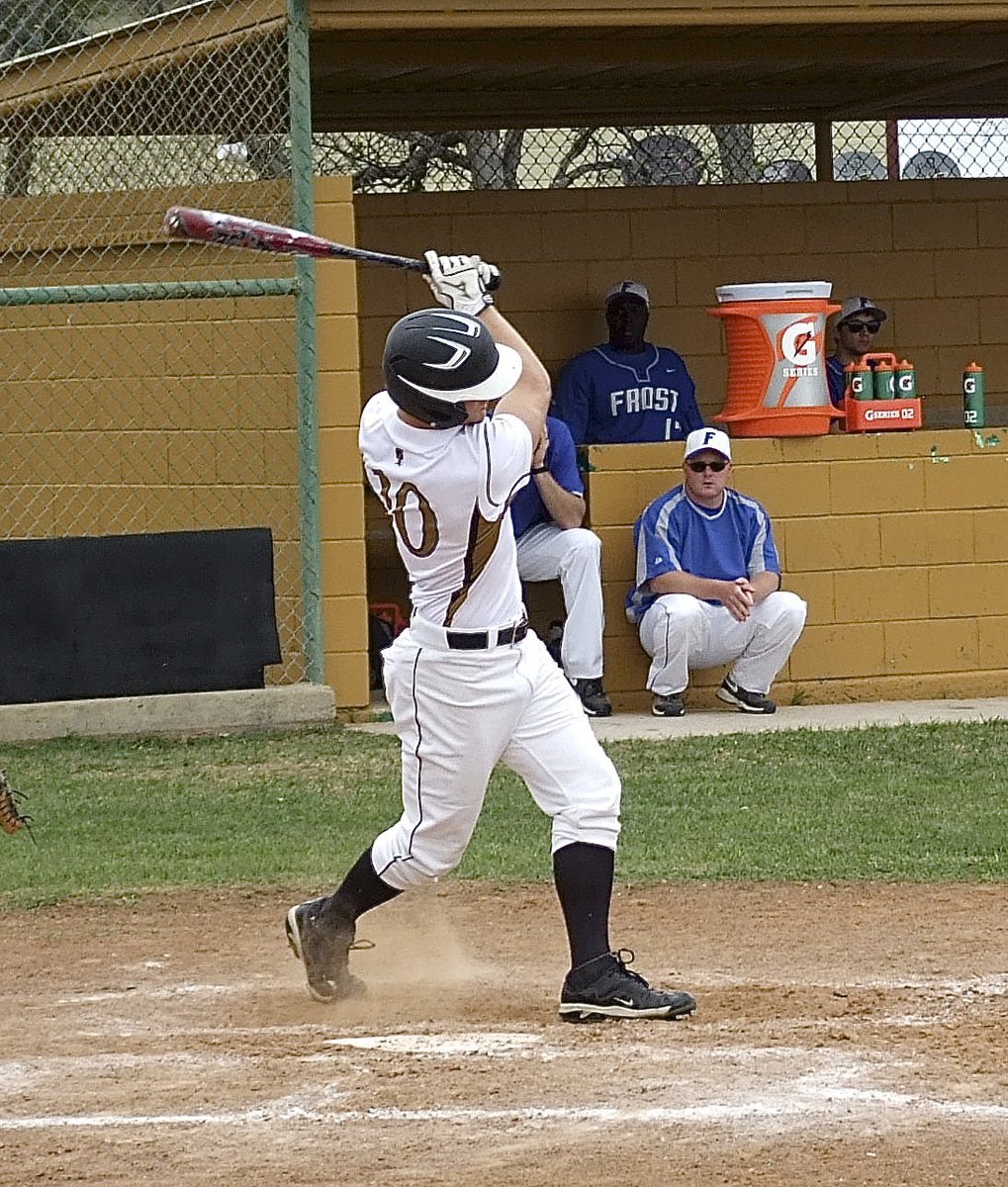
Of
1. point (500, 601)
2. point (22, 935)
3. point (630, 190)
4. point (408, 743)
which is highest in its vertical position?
point (630, 190)

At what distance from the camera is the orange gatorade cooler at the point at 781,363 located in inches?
399

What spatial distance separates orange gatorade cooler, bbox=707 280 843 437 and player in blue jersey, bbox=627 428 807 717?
0.51m

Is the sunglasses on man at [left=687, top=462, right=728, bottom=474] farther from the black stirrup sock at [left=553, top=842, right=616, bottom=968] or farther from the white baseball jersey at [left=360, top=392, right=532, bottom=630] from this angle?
the black stirrup sock at [left=553, top=842, right=616, bottom=968]

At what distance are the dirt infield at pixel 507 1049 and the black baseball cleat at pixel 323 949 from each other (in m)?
0.06

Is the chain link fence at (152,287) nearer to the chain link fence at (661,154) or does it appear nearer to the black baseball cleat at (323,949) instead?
the chain link fence at (661,154)

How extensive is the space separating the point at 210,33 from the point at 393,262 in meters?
4.96

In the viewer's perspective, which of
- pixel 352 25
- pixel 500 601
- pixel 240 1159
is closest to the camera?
pixel 240 1159

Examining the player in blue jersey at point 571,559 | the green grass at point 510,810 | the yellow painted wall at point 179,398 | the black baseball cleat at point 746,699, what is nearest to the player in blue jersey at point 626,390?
the player in blue jersey at point 571,559

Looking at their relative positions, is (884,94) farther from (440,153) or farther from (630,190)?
(440,153)

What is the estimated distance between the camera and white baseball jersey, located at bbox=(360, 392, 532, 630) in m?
4.71

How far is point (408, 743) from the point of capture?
16.3 feet

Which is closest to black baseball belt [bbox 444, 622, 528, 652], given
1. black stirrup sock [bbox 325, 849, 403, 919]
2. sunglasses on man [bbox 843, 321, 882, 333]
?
black stirrup sock [bbox 325, 849, 403, 919]

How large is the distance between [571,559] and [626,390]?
6.18 ft

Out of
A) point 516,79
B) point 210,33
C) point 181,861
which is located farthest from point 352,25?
point 181,861
